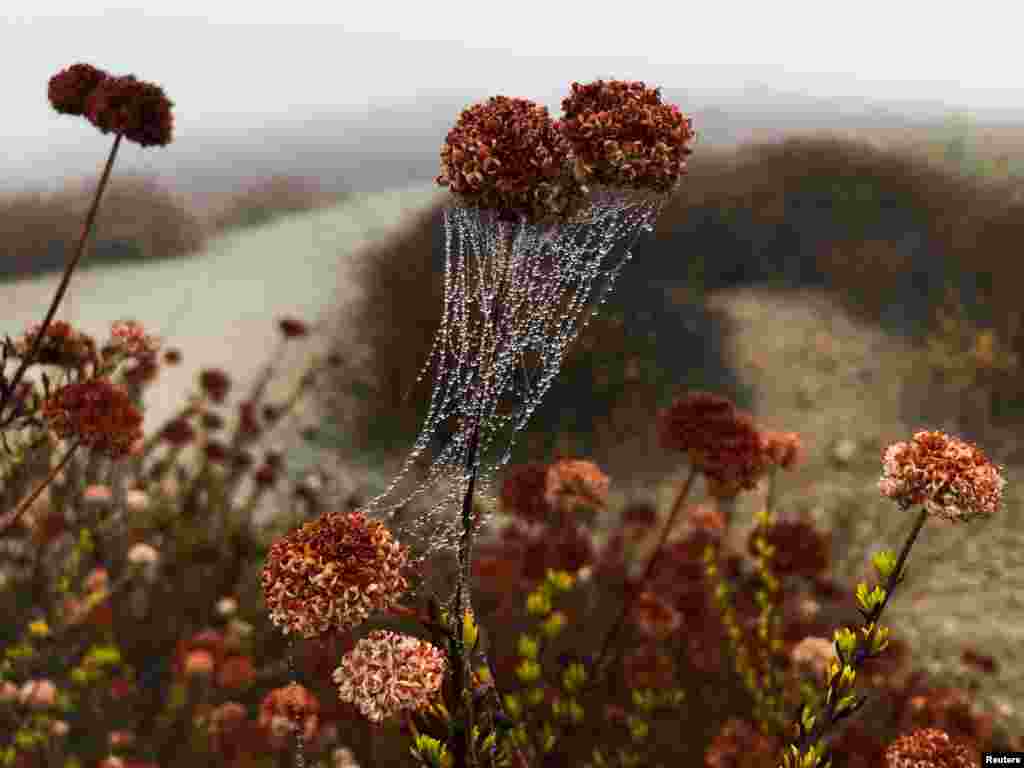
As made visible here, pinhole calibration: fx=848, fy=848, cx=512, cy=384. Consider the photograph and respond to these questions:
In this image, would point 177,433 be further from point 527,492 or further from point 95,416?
point 95,416

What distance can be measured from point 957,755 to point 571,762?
247cm

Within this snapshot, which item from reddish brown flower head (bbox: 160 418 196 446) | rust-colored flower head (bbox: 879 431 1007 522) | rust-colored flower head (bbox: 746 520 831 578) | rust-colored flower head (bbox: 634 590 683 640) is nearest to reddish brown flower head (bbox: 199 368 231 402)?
reddish brown flower head (bbox: 160 418 196 446)

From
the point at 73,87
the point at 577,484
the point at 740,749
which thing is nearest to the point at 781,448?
the point at 577,484

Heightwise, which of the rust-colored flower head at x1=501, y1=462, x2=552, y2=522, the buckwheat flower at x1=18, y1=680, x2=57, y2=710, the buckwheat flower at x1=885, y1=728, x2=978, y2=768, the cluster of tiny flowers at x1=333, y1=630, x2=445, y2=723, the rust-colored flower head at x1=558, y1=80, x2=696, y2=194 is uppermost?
the rust-colored flower head at x1=558, y1=80, x2=696, y2=194

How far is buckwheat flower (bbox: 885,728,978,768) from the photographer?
5.40ft

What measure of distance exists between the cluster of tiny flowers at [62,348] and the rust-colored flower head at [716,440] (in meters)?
1.93

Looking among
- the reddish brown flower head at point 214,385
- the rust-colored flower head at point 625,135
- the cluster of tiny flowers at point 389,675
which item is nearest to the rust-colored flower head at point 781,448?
the rust-colored flower head at point 625,135

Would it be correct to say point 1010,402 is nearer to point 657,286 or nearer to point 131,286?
point 657,286

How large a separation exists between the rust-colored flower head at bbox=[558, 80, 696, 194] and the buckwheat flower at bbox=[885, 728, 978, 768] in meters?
1.20

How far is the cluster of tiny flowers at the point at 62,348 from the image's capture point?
8.61 ft

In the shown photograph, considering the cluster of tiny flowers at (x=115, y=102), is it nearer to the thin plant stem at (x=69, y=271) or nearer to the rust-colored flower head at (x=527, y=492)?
the thin plant stem at (x=69, y=271)

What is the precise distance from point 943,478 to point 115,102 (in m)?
2.16

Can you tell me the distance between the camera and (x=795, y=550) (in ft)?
13.6

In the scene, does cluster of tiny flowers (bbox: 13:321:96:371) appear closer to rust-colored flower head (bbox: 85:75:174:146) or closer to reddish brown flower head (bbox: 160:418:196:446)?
rust-colored flower head (bbox: 85:75:174:146)
